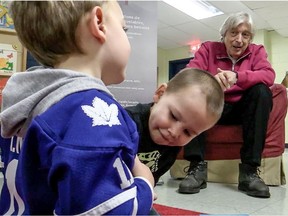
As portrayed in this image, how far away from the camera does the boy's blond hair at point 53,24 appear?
1.61ft

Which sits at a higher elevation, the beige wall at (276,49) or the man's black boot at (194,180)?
the beige wall at (276,49)

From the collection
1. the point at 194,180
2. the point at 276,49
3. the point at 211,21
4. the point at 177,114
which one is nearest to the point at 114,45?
the point at 177,114

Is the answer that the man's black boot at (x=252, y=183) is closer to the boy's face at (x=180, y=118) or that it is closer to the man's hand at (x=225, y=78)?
the man's hand at (x=225, y=78)

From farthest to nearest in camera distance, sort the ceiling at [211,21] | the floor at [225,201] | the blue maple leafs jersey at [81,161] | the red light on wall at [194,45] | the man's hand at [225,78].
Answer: the red light on wall at [194,45] < the ceiling at [211,21] < the man's hand at [225,78] < the floor at [225,201] < the blue maple leafs jersey at [81,161]

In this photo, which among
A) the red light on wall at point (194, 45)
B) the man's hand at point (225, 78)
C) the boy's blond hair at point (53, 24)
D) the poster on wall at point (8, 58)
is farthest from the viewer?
the red light on wall at point (194, 45)

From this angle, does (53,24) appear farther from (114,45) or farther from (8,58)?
(8,58)

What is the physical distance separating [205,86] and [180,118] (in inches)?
5.2

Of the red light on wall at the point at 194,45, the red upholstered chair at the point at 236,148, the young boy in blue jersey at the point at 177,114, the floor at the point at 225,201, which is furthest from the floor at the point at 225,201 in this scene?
the red light on wall at the point at 194,45

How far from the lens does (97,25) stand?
0.50m

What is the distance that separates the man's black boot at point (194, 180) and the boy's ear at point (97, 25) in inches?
44.2

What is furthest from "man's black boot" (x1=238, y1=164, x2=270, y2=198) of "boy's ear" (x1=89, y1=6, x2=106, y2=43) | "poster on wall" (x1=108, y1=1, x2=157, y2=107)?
"boy's ear" (x1=89, y1=6, x2=106, y2=43)

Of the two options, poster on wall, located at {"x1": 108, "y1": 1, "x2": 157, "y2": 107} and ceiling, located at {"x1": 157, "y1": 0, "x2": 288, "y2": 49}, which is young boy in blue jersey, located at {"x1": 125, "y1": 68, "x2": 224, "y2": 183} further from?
ceiling, located at {"x1": 157, "y1": 0, "x2": 288, "y2": 49}

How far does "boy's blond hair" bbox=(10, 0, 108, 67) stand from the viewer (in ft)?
1.61

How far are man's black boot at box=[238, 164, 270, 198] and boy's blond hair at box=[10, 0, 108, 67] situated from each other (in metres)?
1.20
